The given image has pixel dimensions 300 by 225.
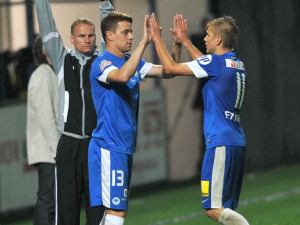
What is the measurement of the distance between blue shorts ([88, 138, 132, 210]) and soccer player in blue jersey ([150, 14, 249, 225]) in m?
0.62

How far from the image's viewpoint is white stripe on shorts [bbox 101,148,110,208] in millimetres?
7289

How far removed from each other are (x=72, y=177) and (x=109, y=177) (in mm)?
598

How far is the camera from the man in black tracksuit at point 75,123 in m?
7.79

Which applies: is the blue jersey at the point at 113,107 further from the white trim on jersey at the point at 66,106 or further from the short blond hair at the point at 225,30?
the short blond hair at the point at 225,30

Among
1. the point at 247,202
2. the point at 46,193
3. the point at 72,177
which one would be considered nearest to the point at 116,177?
the point at 72,177

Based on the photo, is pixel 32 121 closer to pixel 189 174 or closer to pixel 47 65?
pixel 47 65

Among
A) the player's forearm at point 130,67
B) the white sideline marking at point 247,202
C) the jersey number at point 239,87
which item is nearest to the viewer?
the player's forearm at point 130,67

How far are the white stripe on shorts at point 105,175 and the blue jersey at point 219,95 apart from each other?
0.77 m

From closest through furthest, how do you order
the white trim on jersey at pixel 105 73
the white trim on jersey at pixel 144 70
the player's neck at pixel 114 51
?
1. the white trim on jersey at pixel 105 73
2. the player's neck at pixel 114 51
3. the white trim on jersey at pixel 144 70

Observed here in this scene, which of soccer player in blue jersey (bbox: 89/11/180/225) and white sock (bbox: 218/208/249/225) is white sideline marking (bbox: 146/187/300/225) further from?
soccer player in blue jersey (bbox: 89/11/180/225)

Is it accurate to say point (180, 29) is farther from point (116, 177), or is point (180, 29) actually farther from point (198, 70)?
point (116, 177)

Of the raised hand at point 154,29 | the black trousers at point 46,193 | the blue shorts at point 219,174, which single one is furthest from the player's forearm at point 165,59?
the black trousers at point 46,193

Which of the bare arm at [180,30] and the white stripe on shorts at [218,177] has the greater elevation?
the bare arm at [180,30]

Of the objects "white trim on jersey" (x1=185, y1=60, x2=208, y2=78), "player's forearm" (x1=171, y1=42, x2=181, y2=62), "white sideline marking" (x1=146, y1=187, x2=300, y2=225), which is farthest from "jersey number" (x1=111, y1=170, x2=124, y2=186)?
"white sideline marking" (x1=146, y1=187, x2=300, y2=225)
